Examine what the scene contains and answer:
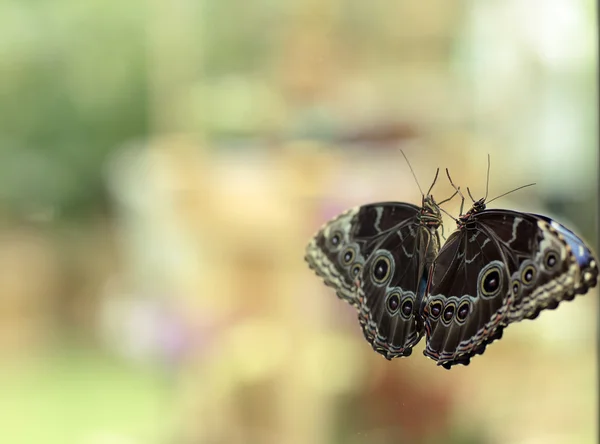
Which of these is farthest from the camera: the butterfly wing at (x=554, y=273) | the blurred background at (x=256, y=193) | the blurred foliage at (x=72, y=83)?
the blurred foliage at (x=72, y=83)

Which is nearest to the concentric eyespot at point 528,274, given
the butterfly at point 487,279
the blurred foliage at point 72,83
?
the butterfly at point 487,279

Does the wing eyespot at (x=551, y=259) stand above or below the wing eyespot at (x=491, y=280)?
above

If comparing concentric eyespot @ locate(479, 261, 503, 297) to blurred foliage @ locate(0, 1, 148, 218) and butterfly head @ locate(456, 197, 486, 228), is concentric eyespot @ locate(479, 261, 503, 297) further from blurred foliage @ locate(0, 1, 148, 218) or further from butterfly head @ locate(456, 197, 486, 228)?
blurred foliage @ locate(0, 1, 148, 218)

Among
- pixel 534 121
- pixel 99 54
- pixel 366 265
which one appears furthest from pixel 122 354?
pixel 366 265

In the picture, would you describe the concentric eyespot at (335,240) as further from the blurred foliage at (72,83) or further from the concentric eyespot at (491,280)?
the blurred foliage at (72,83)

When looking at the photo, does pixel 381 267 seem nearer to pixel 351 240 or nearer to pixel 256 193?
pixel 351 240

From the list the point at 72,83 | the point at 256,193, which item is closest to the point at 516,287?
the point at 256,193
